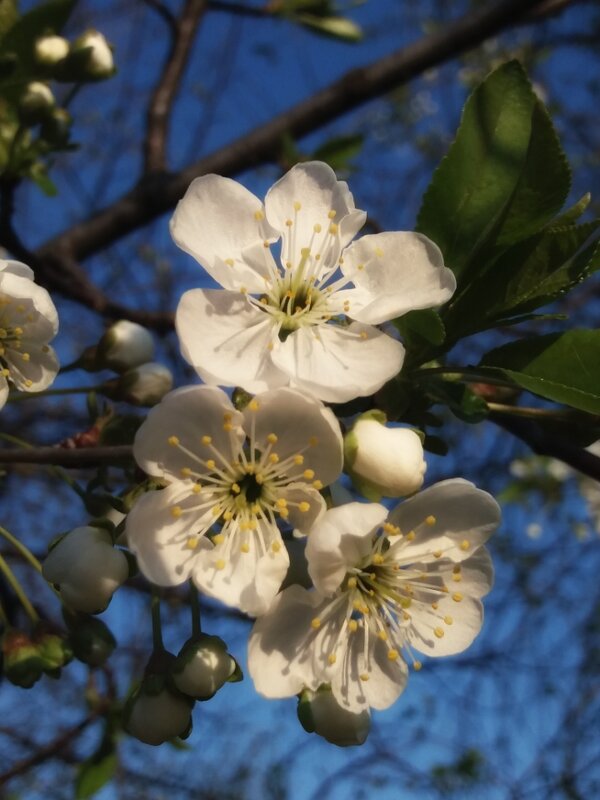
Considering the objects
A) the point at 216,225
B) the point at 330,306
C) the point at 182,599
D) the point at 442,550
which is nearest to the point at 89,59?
the point at 216,225

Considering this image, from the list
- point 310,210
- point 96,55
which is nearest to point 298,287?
point 310,210

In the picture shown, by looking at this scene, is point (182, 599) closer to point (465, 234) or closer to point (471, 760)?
point (465, 234)

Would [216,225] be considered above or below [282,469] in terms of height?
above

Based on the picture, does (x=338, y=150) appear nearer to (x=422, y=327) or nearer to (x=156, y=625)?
(x=422, y=327)

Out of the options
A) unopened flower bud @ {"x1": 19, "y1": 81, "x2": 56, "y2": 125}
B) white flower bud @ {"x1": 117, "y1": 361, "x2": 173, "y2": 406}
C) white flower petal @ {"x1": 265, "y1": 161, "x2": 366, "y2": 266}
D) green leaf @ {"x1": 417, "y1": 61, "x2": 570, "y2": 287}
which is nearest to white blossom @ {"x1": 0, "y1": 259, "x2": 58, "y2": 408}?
white flower bud @ {"x1": 117, "y1": 361, "x2": 173, "y2": 406}

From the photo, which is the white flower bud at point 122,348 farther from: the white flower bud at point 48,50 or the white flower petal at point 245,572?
the white flower bud at point 48,50

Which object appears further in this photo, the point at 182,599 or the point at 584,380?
the point at 182,599

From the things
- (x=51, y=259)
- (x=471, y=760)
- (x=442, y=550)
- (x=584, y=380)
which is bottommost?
(x=471, y=760)

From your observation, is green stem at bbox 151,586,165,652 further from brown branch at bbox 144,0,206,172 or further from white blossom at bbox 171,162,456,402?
brown branch at bbox 144,0,206,172
